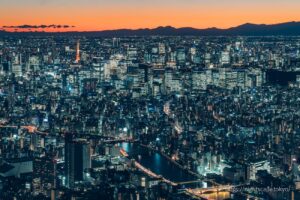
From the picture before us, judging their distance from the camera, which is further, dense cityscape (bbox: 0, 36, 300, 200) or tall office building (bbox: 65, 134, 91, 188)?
tall office building (bbox: 65, 134, 91, 188)

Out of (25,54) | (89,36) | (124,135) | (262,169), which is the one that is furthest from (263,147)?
(89,36)

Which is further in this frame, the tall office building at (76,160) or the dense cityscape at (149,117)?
the tall office building at (76,160)

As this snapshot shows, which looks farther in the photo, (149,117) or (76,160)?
(149,117)

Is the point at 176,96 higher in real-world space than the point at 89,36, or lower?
lower

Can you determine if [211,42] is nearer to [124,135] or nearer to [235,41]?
[235,41]
